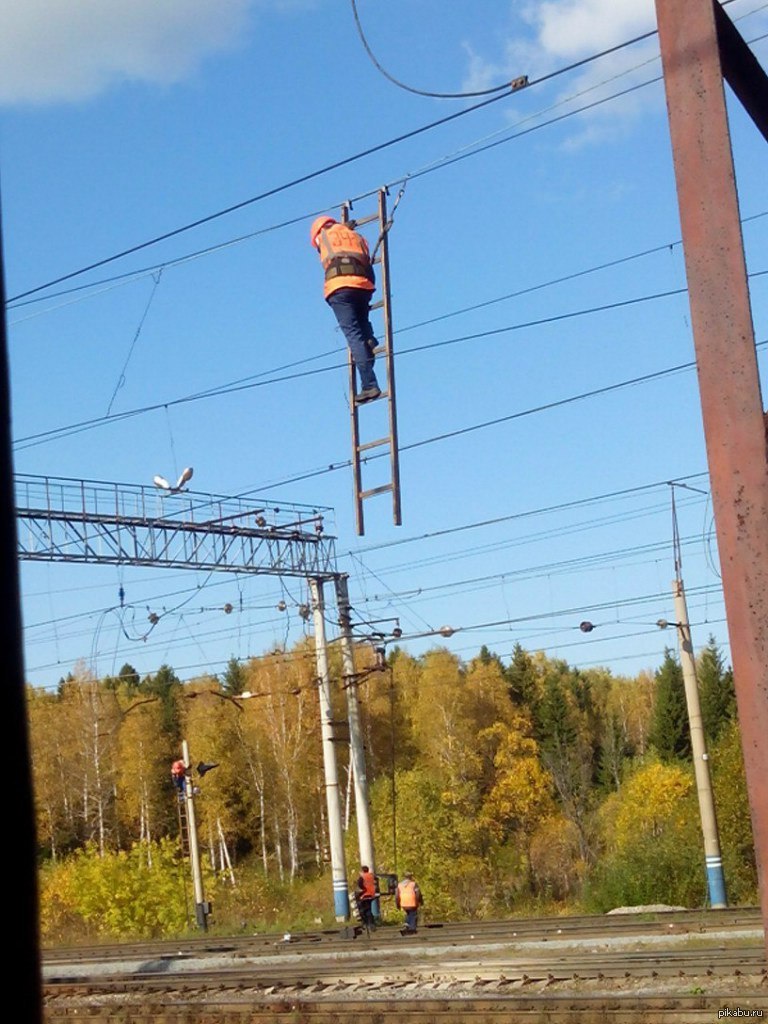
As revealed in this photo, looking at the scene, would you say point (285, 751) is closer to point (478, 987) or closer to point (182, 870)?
point (182, 870)

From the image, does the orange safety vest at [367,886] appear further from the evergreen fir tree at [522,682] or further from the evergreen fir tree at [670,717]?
the evergreen fir tree at [522,682]

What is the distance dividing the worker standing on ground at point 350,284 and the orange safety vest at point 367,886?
1542cm

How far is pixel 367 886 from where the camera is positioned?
25.9 meters

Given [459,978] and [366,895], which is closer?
[459,978]

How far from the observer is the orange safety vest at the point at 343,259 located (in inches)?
500

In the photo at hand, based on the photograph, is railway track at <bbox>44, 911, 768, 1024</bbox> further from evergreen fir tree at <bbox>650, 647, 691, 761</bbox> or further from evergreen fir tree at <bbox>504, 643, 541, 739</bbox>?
evergreen fir tree at <bbox>504, 643, 541, 739</bbox>

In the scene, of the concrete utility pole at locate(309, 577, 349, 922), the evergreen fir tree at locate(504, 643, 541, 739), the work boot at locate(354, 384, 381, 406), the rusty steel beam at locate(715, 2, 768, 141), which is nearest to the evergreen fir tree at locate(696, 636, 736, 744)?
Answer: the evergreen fir tree at locate(504, 643, 541, 739)

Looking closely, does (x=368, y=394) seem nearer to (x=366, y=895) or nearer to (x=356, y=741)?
(x=366, y=895)

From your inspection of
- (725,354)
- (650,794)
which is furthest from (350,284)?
(650,794)

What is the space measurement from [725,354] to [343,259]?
28.7 ft

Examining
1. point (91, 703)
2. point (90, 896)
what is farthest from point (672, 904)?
point (91, 703)

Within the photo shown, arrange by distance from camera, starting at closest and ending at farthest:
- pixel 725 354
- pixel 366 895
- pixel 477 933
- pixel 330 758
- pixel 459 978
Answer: pixel 725 354 → pixel 459 978 → pixel 477 933 → pixel 366 895 → pixel 330 758

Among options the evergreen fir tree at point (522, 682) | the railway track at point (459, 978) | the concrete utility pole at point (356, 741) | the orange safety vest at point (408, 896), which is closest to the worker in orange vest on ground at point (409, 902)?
the orange safety vest at point (408, 896)

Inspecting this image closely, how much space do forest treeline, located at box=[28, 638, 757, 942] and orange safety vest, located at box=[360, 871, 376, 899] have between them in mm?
24862
